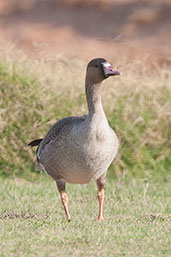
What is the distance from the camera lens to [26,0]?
39031 mm

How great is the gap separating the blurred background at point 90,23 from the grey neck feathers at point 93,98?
23.3 m

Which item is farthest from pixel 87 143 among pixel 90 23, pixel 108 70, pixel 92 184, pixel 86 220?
pixel 90 23

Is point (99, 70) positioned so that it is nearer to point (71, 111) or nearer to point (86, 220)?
point (86, 220)

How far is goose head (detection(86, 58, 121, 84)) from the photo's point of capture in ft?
19.5

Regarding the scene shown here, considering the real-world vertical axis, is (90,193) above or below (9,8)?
above

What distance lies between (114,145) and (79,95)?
4.67 meters


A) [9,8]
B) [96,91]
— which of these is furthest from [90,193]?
[9,8]

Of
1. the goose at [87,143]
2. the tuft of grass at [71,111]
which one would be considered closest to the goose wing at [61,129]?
the goose at [87,143]

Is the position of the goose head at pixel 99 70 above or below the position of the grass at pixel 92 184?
above

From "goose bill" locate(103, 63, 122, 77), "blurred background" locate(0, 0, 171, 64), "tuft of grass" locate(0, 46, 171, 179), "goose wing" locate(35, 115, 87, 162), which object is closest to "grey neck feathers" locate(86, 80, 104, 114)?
"goose wing" locate(35, 115, 87, 162)

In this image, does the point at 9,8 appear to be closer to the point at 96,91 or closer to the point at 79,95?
the point at 79,95

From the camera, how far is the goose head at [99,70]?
596cm

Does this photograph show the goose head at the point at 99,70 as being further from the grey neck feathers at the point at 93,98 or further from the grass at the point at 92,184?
the grass at the point at 92,184

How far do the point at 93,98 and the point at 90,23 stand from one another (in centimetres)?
3170
